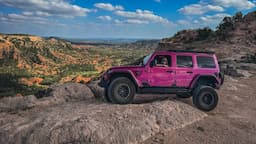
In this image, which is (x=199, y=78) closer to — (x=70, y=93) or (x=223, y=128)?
(x=223, y=128)

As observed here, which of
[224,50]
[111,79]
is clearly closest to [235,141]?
[111,79]

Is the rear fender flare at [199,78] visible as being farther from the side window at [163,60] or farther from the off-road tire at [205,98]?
the side window at [163,60]

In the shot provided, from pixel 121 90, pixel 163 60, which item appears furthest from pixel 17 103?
pixel 163 60

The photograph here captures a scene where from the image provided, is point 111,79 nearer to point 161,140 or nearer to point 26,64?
point 161,140

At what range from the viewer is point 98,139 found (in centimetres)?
646

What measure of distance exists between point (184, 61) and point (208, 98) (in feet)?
5.64

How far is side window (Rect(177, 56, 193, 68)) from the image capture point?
902 cm

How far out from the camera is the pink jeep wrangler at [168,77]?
28.7 ft

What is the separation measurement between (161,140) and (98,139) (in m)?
1.77

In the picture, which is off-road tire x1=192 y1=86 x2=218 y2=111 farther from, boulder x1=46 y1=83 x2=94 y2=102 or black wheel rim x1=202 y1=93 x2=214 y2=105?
boulder x1=46 y1=83 x2=94 y2=102

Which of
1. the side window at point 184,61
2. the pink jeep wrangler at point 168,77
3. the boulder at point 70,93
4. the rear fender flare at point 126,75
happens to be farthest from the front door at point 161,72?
the boulder at point 70,93

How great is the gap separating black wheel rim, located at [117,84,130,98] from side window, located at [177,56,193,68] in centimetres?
207

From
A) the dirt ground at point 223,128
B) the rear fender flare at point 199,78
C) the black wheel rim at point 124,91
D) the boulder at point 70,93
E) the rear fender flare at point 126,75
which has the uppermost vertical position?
the rear fender flare at point 126,75

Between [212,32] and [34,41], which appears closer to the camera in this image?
[212,32]
